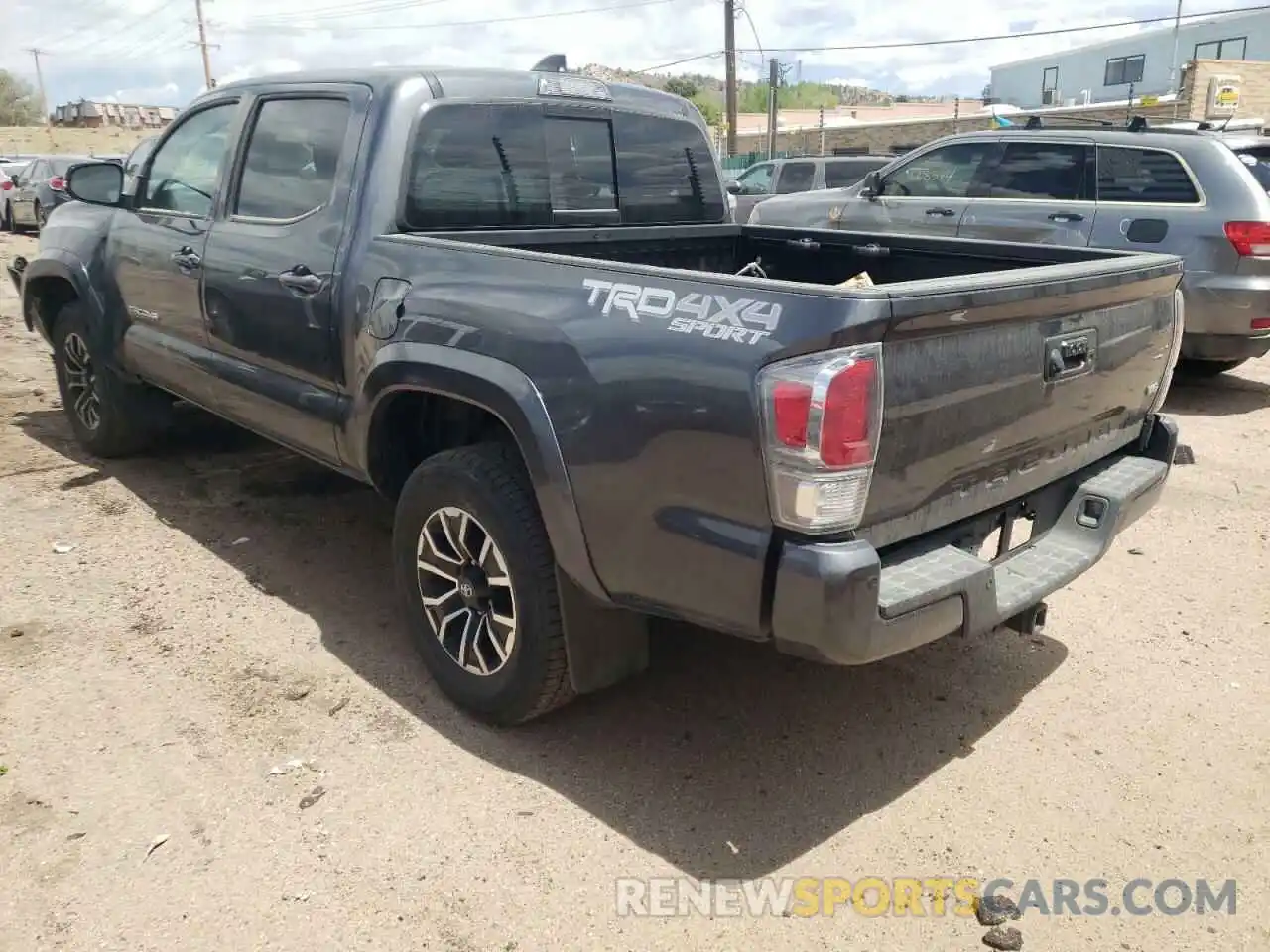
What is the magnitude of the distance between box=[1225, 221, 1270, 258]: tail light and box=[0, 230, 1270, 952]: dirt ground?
123 inches

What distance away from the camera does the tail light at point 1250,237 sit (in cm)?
671

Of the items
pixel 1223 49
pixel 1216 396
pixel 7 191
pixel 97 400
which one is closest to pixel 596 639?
pixel 97 400

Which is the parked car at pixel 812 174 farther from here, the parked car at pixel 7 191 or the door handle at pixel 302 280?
the parked car at pixel 7 191

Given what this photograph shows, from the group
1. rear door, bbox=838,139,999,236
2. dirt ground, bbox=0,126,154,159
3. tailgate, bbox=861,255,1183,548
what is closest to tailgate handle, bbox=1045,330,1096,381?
tailgate, bbox=861,255,1183,548

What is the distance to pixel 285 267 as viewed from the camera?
3738 mm

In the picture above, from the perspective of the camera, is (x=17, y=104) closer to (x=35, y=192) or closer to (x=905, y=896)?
Answer: (x=35, y=192)

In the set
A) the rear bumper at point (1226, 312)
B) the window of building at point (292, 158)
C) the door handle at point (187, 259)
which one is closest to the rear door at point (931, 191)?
the rear bumper at point (1226, 312)

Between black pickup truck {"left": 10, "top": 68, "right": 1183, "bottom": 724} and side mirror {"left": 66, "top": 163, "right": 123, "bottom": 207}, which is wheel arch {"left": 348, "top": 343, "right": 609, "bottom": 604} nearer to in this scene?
black pickup truck {"left": 10, "top": 68, "right": 1183, "bottom": 724}

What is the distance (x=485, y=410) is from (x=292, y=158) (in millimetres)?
1539

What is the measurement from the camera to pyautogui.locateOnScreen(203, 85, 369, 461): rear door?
3.61 metres

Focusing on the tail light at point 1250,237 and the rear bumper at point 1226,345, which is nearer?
the tail light at point 1250,237

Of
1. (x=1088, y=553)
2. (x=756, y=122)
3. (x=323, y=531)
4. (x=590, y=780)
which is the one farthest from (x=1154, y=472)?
(x=756, y=122)

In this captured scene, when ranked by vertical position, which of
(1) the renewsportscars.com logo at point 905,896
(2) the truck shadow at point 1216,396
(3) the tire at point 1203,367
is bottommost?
(2) the truck shadow at point 1216,396

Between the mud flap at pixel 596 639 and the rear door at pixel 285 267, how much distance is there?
51.3 inches
